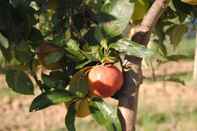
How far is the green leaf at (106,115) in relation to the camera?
81cm

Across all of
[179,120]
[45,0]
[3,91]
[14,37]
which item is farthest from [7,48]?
[3,91]

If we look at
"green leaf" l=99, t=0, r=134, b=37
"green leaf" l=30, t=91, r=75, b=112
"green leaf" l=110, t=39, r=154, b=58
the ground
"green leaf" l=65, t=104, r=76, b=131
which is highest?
"green leaf" l=99, t=0, r=134, b=37

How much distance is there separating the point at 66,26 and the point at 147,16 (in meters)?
0.15

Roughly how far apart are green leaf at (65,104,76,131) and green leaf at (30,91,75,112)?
2 centimetres

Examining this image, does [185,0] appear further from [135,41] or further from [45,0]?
[45,0]

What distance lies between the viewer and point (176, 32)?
112 cm

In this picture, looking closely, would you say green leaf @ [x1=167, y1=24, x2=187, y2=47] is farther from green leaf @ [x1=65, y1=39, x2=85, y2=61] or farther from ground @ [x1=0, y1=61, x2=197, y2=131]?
ground @ [x1=0, y1=61, x2=197, y2=131]

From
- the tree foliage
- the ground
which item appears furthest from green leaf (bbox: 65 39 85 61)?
the ground

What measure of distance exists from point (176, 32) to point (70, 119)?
0.39m

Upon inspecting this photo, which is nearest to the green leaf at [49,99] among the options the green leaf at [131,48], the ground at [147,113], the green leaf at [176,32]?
the green leaf at [131,48]

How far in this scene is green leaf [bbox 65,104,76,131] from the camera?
0.83 meters

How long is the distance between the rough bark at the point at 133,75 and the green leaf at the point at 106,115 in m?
0.06

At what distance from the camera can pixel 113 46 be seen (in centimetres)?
83

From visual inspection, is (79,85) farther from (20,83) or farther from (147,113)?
(147,113)
